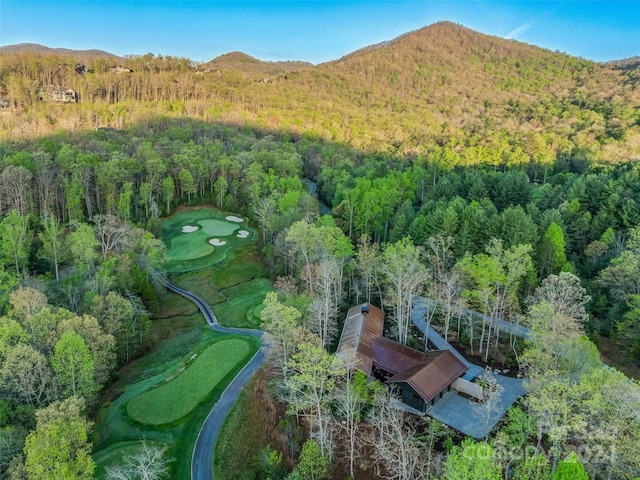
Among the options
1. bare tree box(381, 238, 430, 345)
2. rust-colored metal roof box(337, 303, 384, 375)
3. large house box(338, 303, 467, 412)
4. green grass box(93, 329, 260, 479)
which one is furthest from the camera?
bare tree box(381, 238, 430, 345)

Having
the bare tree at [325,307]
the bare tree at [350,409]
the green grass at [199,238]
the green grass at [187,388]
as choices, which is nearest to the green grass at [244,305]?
the green grass at [187,388]

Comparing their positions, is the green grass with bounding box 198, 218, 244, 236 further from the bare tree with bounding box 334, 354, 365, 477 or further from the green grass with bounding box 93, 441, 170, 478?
the bare tree with bounding box 334, 354, 365, 477

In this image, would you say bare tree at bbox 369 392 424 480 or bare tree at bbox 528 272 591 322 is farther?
bare tree at bbox 528 272 591 322

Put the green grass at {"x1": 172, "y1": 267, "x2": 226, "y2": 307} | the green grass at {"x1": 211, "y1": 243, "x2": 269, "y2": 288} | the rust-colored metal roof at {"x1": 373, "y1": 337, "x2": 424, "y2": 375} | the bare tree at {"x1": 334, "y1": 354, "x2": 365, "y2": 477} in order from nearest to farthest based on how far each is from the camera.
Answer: the bare tree at {"x1": 334, "y1": 354, "x2": 365, "y2": 477}, the rust-colored metal roof at {"x1": 373, "y1": 337, "x2": 424, "y2": 375}, the green grass at {"x1": 172, "y1": 267, "x2": 226, "y2": 307}, the green grass at {"x1": 211, "y1": 243, "x2": 269, "y2": 288}

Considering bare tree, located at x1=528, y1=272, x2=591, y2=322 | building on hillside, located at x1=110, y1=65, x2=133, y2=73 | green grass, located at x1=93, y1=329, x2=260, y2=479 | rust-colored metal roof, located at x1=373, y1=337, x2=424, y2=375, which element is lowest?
green grass, located at x1=93, y1=329, x2=260, y2=479

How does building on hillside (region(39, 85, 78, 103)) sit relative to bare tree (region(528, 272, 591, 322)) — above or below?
above

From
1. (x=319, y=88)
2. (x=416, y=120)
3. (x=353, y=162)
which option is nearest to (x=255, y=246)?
(x=353, y=162)

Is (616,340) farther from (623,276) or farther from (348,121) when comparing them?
(348,121)

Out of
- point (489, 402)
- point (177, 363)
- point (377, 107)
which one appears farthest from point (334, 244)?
point (377, 107)

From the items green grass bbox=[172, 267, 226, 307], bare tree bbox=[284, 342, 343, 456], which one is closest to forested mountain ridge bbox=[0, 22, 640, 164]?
green grass bbox=[172, 267, 226, 307]
